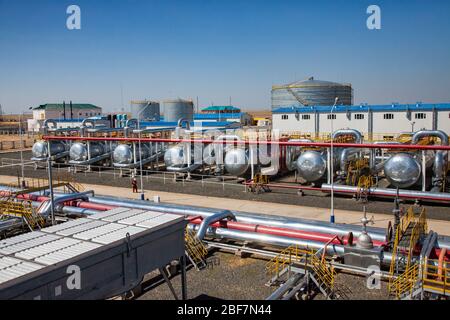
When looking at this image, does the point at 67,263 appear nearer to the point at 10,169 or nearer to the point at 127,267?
the point at 127,267

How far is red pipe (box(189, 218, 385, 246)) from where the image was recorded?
13.5m

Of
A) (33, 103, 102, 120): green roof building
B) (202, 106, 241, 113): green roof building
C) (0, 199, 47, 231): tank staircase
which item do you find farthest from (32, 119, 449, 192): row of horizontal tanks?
(33, 103, 102, 120): green roof building

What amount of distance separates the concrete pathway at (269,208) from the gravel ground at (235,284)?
6.24 meters

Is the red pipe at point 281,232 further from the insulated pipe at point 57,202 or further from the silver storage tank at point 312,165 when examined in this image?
the silver storage tank at point 312,165

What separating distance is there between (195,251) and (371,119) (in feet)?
95.8

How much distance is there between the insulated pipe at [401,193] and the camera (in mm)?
20281

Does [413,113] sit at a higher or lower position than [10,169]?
higher

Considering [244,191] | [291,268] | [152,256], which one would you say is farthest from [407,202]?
[152,256]

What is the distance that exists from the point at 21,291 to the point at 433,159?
24.0 metres

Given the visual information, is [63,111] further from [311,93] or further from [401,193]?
[401,193]

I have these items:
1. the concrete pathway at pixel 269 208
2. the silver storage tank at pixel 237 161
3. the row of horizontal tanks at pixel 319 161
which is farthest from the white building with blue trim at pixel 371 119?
the concrete pathway at pixel 269 208

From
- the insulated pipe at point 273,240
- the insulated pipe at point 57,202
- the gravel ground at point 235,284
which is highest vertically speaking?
the insulated pipe at point 57,202
